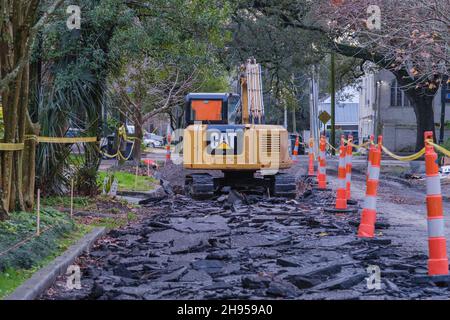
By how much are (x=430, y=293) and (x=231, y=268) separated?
229cm

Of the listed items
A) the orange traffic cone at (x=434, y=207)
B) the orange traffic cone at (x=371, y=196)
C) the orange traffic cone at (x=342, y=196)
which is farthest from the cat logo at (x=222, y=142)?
the orange traffic cone at (x=434, y=207)

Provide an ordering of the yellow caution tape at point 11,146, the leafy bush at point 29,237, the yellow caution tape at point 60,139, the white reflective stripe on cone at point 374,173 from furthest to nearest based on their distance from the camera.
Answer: the yellow caution tape at point 60,139 < the white reflective stripe on cone at point 374,173 < the yellow caution tape at point 11,146 < the leafy bush at point 29,237

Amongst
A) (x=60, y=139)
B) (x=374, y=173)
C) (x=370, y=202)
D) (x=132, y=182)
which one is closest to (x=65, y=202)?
(x=60, y=139)

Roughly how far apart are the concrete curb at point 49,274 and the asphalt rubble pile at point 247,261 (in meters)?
0.10

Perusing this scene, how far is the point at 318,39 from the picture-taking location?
37.5 meters

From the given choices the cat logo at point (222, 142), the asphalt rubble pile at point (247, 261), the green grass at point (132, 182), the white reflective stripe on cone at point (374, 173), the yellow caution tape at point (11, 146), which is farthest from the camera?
the green grass at point (132, 182)

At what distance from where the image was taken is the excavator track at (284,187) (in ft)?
66.2

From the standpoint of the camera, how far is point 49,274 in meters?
8.57

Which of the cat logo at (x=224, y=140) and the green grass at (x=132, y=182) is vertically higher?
the cat logo at (x=224, y=140)

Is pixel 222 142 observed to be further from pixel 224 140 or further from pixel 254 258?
pixel 254 258

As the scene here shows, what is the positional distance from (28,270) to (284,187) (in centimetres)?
1189

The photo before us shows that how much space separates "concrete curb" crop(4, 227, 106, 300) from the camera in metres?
7.60

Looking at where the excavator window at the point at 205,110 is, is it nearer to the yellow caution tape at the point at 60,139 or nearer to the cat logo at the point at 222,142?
the cat logo at the point at 222,142

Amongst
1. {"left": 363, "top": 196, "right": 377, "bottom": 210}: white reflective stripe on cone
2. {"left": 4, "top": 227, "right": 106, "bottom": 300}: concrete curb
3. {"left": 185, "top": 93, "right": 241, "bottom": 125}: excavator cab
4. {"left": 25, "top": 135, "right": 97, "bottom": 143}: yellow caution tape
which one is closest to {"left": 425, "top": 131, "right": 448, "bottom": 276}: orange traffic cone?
{"left": 363, "top": 196, "right": 377, "bottom": 210}: white reflective stripe on cone
